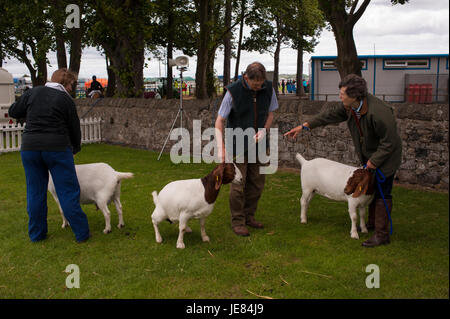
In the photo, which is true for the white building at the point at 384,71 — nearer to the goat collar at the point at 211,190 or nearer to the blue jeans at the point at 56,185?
the goat collar at the point at 211,190

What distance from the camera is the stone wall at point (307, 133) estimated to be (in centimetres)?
862

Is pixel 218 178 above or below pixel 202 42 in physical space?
below

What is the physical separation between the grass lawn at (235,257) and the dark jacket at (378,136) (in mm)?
1082

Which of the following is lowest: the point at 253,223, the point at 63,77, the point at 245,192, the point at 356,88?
the point at 253,223

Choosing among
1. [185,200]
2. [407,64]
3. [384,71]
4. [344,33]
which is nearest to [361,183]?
[185,200]

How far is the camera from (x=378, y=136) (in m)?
5.47

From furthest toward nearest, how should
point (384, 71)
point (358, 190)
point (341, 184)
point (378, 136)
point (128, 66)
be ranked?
point (384, 71) → point (128, 66) → point (341, 184) → point (358, 190) → point (378, 136)

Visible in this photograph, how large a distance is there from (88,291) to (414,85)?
25653 mm

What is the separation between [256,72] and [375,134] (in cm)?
165

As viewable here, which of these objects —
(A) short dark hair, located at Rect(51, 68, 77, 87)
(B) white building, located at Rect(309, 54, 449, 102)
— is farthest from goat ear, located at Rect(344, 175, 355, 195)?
(B) white building, located at Rect(309, 54, 449, 102)

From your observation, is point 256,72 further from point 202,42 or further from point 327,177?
point 202,42

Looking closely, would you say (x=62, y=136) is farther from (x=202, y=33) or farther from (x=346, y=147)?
(x=202, y=33)

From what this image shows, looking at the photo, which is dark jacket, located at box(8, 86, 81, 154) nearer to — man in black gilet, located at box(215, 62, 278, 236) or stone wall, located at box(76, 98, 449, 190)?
man in black gilet, located at box(215, 62, 278, 236)
